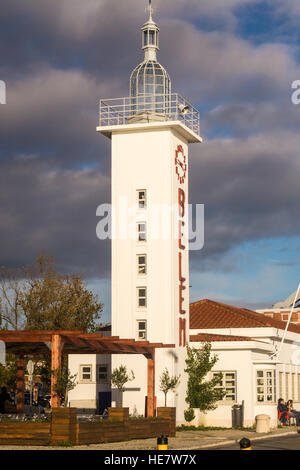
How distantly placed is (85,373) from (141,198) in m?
10.2

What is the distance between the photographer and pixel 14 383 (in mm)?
58031

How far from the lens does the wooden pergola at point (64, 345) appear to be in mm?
29672

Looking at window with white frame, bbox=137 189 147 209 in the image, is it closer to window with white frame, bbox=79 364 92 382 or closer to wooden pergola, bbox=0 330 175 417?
wooden pergola, bbox=0 330 175 417

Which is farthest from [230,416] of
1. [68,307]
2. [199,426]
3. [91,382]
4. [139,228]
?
[68,307]

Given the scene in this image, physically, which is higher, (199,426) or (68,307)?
(68,307)

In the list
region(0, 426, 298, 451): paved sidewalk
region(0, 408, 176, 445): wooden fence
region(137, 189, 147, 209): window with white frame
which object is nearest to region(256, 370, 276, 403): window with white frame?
region(0, 426, 298, 451): paved sidewalk

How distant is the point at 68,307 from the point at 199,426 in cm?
2486

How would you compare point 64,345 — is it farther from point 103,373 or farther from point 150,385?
point 103,373

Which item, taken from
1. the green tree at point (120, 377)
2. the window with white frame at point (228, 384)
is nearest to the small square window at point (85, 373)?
the green tree at point (120, 377)

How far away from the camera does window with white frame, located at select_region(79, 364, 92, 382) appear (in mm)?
44728

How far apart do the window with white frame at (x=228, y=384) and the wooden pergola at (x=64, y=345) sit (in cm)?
429

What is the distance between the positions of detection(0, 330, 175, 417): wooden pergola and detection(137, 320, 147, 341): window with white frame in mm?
2335
